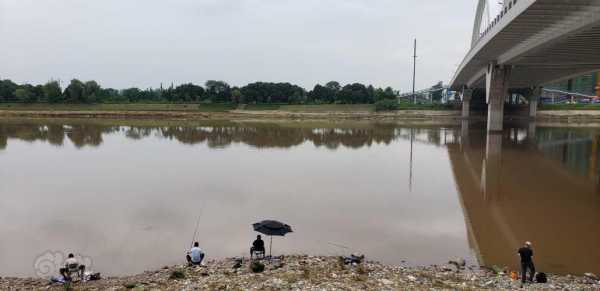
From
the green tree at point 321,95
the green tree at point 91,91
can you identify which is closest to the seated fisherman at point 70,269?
the green tree at point 91,91

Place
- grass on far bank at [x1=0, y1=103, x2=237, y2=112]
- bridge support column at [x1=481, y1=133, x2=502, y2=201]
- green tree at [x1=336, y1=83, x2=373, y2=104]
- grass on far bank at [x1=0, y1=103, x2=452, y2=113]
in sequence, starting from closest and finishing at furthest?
bridge support column at [x1=481, y1=133, x2=502, y2=201] → grass on far bank at [x1=0, y1=103, x2=237, y2=112] → grass on far bank at [x1=0, y1=103, x2=452, y2=113] → green tree at [x1=336, y1=83, x2=373, y2=104]

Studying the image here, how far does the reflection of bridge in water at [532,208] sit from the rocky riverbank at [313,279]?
1585 millimetres

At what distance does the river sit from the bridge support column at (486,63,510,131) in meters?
21.1

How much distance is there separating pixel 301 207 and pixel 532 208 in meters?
9.30

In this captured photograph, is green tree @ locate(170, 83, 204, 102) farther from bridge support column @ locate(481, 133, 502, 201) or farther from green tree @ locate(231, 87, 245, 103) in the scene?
bridge support column @ locate(481, 133, 502, 201)

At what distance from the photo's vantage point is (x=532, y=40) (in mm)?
31438

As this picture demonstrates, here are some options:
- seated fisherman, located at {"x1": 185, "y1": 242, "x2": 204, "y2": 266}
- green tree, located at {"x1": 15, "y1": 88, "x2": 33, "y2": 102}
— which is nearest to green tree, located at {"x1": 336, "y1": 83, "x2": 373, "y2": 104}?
green tree, located at {"x1": 15, "y1": 88, "x2": 33, "y2": 102}

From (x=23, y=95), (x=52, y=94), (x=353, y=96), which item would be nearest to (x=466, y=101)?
(x=353, y=96)

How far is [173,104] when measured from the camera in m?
111

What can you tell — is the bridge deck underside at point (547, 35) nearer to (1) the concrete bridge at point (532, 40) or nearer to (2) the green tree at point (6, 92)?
(1) the concrete bridge at point (532, 40)

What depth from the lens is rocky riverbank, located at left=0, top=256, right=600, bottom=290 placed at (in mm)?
8781

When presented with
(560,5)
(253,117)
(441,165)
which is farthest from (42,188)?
(253,117)

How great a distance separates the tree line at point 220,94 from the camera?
108 meters

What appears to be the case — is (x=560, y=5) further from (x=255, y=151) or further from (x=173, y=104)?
(x=173, y=104)
